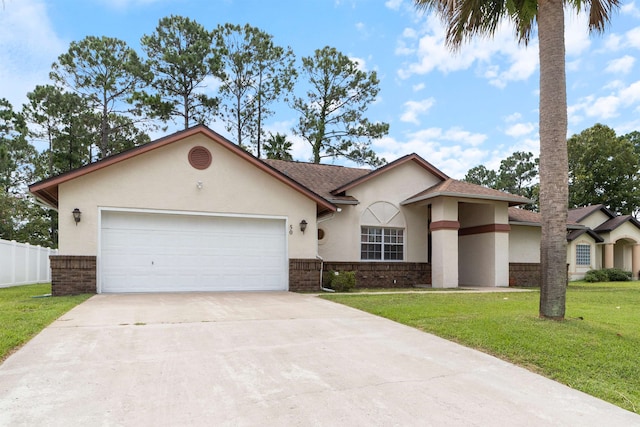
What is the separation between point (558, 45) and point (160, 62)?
91.0ft

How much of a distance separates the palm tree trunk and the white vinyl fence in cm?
1617

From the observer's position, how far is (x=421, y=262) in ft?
60.8

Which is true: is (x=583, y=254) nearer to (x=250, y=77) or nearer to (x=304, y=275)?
(x=304, y=275)

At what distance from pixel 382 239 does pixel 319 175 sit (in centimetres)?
407

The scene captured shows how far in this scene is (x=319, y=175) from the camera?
19484 millimetres

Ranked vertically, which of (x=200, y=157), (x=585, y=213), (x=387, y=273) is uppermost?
(x=200, y=157)

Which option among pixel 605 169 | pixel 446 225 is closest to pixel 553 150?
pixel 446 225

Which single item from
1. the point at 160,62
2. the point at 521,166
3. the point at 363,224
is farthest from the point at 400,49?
the point at 521,166

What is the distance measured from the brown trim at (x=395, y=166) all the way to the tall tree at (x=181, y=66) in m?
17.3

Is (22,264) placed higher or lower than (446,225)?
lower

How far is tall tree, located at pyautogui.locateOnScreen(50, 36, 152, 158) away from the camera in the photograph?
28.3 meters

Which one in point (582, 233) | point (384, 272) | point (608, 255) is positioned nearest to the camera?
point (384, 272)

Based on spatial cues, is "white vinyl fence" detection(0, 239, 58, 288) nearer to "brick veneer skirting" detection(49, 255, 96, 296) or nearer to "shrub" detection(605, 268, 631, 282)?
"brick veneer skirting" detection(49, 255, 96, 296)

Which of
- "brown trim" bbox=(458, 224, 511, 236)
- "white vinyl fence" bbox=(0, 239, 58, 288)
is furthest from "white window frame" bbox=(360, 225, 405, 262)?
"white vinyl fence" bbox=(0, 239, 58, 288)
